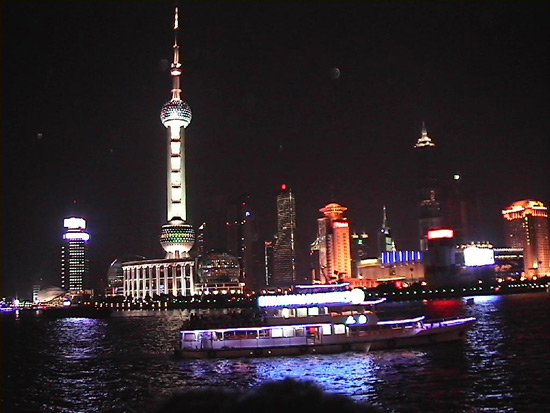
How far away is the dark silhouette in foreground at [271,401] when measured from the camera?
3.05 metres

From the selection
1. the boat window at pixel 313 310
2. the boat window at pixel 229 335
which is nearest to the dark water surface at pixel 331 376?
the boat window at pixel 229 335

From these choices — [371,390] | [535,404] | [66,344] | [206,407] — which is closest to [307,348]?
[371,390]

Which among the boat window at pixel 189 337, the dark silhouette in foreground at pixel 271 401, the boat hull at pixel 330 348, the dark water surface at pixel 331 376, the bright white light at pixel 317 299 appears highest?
the dark silhouette in foreground at pixel 271 401

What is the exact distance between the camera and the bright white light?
51688mm

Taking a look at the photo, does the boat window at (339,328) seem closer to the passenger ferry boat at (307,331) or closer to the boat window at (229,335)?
the passenger ferry boat at (307,331)

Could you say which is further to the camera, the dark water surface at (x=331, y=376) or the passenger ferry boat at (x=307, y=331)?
the passenger ferry boat at (x=307, y=331)

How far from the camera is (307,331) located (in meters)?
51.2

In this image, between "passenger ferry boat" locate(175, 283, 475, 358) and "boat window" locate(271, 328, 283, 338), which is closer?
"passenger ferry boat" locate(175, 283, 475, 358)

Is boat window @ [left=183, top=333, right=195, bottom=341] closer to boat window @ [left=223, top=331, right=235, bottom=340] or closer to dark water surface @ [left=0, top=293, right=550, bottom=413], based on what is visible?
dark water surface @ [left=0, top=293, right=550, bottom=413]

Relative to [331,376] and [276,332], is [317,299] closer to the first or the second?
[276,332]

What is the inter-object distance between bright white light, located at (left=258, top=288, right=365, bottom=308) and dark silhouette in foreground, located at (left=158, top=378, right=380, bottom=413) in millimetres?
48916

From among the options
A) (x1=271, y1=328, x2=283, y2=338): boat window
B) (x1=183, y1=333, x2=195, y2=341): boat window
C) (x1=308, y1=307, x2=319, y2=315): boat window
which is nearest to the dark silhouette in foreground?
(x1=271, y1=328, x2=283, y2=338): boat window

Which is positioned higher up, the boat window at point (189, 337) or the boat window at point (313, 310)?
the boat window at point (313, 310)

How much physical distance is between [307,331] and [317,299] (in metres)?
2.72
